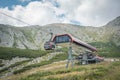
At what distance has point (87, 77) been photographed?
31125 millimetres

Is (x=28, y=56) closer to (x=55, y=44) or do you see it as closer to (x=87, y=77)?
(x=55, y=44)

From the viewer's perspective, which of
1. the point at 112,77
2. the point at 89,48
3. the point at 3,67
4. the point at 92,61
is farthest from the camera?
the point at 3,67

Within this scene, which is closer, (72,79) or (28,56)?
(72,79)

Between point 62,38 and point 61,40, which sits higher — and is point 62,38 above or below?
above

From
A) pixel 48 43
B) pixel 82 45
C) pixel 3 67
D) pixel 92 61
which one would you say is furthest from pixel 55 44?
pixel 3 67

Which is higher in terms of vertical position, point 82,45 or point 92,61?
point 82,45

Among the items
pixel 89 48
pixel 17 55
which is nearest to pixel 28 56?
pixel 17 55

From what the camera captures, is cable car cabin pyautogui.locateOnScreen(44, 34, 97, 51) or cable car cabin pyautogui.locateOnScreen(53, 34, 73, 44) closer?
cable car cabin pyautogui.locateOnScreen(44, 34, 97, 51)

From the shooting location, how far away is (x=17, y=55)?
170m

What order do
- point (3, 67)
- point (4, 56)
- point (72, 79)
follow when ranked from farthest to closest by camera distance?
point (4, 56) → point (3, 67) → point (72, 79)

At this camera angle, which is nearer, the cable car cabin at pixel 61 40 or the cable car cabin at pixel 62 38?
the cable car cabin at pixel 61 40

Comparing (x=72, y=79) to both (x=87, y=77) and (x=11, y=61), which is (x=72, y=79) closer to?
(x=87, y=77)

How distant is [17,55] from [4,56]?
11.5 meters

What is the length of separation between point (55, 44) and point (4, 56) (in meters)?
114
